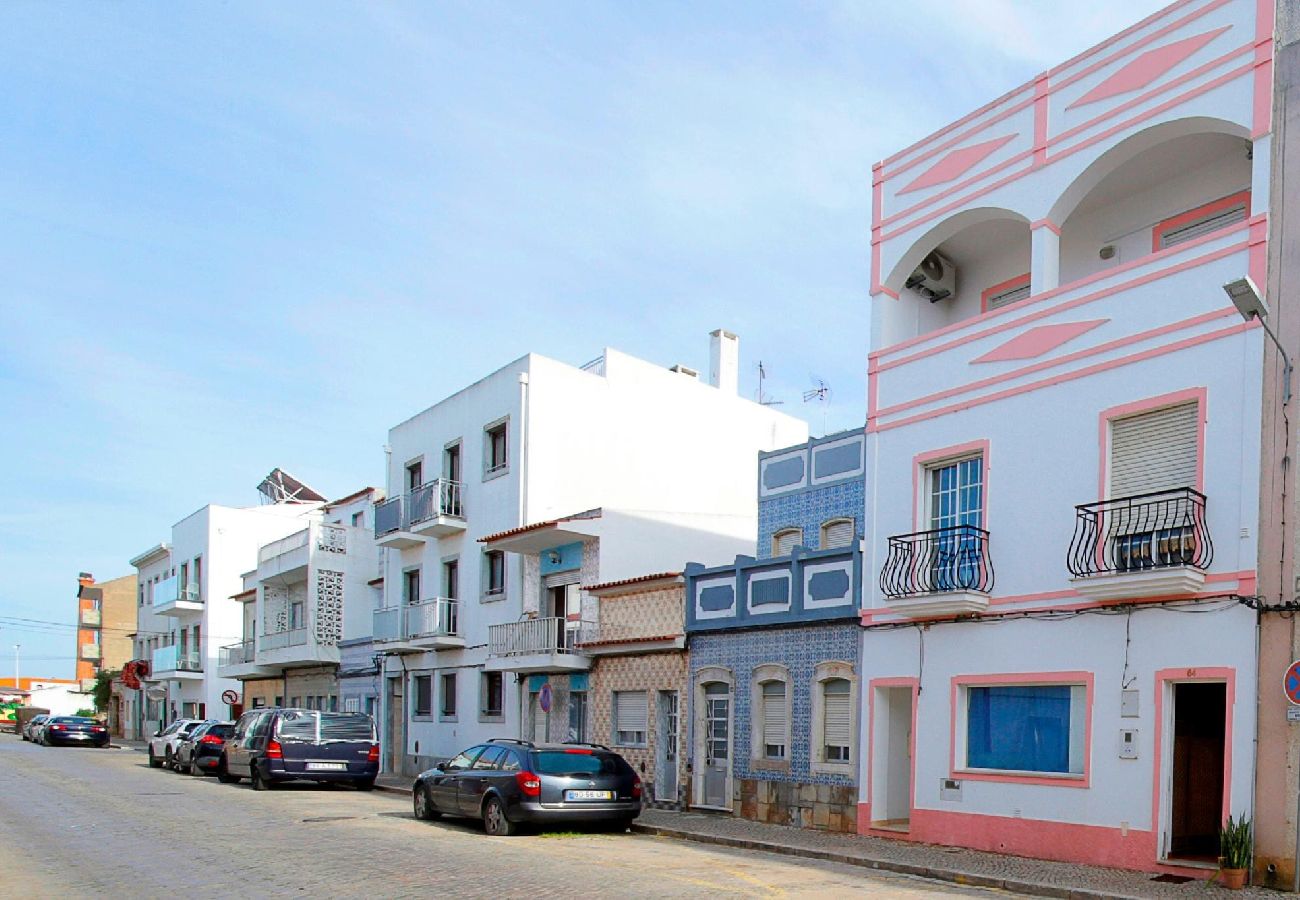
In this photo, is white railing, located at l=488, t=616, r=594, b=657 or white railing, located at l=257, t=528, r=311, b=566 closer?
white railing, located at l=488, t=616, r=594, b=657

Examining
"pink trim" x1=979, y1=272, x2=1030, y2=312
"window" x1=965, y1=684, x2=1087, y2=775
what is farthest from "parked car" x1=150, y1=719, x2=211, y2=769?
"pink trim" x1=979, y1=272, x2=1030, y2=312

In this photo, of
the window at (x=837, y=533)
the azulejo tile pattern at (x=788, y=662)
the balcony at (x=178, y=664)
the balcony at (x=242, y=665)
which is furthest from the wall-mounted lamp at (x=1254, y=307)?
the balcony at (x=178, y=664)

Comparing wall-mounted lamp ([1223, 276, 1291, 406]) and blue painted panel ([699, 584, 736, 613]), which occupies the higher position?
wall-mounted lamp ([1223, 276, 1291, 406])

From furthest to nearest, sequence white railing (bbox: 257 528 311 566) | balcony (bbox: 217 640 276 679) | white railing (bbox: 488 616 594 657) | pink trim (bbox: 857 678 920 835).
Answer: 1. balcony (bbox: 217 640 276 679)
2. white railing (bbox: 257 528 311 566)
3. white railing (bbox: 488 616 594 657)
4. pink trim (bbox: 857 678 920 835)

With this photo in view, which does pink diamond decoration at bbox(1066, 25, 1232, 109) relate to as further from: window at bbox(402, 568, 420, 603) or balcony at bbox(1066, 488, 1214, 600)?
window at bbox(402, 568, 420, 603)

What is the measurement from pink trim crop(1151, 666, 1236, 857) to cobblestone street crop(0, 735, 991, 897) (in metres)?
2.46

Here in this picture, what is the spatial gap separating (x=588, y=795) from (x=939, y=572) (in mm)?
5448

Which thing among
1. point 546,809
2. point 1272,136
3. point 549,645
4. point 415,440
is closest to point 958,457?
point 1272,136

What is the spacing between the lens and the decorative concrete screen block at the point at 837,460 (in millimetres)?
20734

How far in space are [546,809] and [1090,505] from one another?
7.79 meters

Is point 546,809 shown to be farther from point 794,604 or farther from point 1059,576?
point 1059,576

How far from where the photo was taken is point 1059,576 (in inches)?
592

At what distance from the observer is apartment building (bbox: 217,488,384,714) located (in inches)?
1484

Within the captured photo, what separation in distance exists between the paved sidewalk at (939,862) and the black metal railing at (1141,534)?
10.5ft
